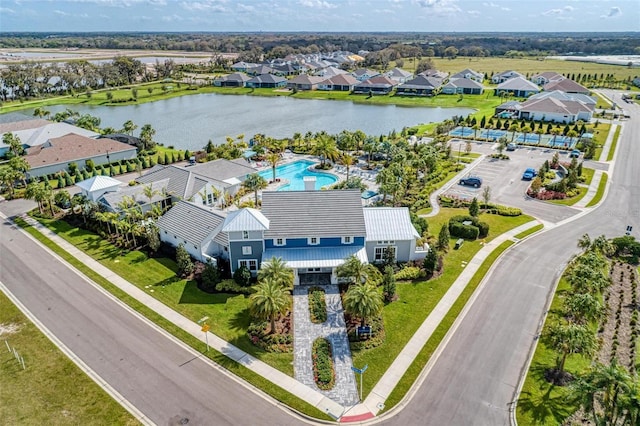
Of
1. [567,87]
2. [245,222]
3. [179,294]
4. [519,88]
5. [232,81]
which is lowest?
[179,294]

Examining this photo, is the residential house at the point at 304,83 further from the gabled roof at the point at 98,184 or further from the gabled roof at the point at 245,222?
the gabled roof at the point at 245,222

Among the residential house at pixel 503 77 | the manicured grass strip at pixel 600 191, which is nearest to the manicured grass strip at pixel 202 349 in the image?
the manicured grass strip at pixel 600 191

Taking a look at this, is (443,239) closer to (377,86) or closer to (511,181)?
(511,181)

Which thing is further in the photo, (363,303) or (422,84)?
(422,84)

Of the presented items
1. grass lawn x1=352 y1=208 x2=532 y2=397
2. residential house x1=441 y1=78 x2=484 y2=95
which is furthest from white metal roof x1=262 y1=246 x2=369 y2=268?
residential house x1=441 y1=78 x2=484 y2=95

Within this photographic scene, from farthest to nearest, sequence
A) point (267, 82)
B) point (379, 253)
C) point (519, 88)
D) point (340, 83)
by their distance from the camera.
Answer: point (267, 82) → point (340, 83) → point (519, 88) → point (379, 253)

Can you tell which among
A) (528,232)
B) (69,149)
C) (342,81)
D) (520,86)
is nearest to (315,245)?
(528,232)
